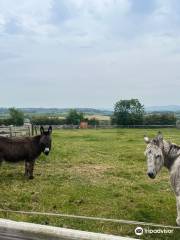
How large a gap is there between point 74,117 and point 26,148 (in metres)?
61.9

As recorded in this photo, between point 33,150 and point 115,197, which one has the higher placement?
point 33,150

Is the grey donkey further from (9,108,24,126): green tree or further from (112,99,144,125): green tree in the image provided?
(112,99,144,125): green tree

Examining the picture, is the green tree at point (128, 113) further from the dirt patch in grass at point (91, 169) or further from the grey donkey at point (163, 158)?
the grey donkey at point (163, 158)

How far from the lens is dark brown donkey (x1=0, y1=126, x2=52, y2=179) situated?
1143cm

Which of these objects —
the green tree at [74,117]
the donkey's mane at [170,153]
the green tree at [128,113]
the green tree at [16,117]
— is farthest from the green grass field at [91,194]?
the green tree at [74,117]

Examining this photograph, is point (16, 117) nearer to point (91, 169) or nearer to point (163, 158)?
point (91, 169)

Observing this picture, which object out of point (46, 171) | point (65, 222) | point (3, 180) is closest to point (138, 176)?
point (46, 171)

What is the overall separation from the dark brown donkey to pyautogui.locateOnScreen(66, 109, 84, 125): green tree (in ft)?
190

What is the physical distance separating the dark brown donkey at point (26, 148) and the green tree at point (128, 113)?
51769mm

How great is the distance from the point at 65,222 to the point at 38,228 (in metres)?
4.08

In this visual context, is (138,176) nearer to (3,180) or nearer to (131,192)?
(131,192)

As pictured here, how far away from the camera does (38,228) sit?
9.32 feet

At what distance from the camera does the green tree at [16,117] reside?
2298 inches

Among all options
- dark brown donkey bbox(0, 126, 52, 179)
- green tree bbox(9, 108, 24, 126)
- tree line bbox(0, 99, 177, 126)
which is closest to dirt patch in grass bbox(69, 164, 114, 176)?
dark brown donkey bbox(0, 126, 52, 179)
